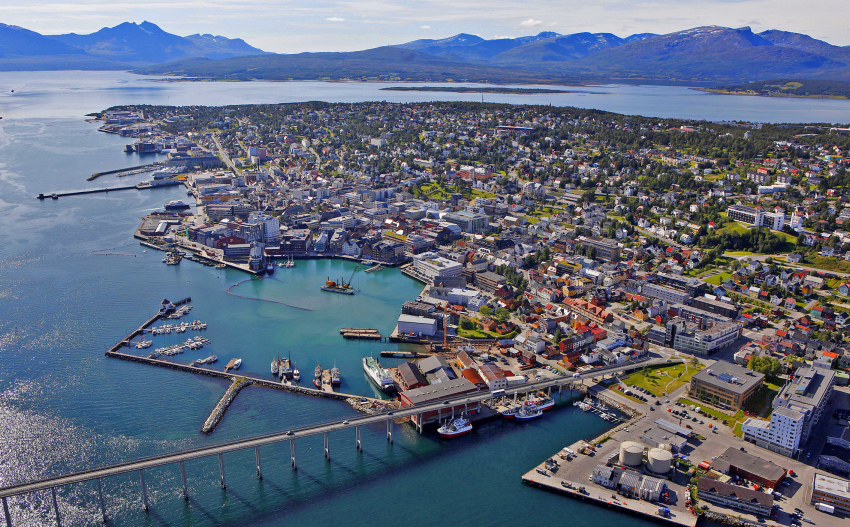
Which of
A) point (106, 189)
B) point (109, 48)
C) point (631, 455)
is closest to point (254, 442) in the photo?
point (631, 455)

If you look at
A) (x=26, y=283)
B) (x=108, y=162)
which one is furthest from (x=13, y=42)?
(x=26, y=283)

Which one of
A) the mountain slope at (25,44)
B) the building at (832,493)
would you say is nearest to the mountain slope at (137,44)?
the mountain slope at (25,44)

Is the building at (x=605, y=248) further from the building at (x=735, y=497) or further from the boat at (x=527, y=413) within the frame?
the building at (x=735, y=497)

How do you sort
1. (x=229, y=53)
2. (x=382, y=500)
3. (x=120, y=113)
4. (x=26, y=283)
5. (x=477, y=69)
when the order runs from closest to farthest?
1. (x=382, y=500)
2. (x=26, y=283)
3. (x=120, y=113)
4. (x=477, y=69)
5. (x=229, y=53)

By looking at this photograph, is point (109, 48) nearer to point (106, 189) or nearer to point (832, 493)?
point (106, 189)

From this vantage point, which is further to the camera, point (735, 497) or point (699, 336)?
point (699, 336)

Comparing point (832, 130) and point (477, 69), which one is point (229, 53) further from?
point (832, 130)

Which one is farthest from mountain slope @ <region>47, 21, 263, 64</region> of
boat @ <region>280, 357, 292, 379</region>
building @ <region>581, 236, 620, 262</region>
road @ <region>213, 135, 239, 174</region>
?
boat @ <region>280, 357, 292, 379</region>
